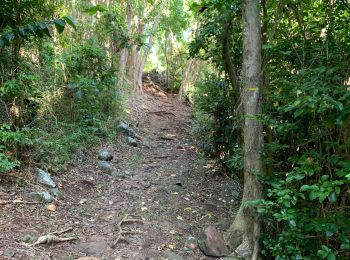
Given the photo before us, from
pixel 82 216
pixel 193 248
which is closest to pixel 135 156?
pixel 82 216

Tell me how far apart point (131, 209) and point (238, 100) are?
225 centimetres

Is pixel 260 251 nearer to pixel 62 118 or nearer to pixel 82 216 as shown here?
pixel 82 216

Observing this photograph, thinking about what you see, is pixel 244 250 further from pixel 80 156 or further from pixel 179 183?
pixel 80 156

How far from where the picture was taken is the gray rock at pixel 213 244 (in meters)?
3.75

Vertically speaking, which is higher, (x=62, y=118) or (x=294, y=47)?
(x=294, y=47)

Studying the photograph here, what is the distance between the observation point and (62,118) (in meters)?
6.16

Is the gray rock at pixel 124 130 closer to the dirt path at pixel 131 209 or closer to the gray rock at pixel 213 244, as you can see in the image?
the dirt path at pixel 131 209

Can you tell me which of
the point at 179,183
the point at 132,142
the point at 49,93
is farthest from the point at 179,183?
the point at 49,93

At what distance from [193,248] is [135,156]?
358 cm

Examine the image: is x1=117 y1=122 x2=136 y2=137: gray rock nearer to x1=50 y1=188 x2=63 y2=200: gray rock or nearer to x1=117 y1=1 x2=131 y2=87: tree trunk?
x1=117 y1=1 x2=131 y2=87: tree trunk

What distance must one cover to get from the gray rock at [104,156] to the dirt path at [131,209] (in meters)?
0.14

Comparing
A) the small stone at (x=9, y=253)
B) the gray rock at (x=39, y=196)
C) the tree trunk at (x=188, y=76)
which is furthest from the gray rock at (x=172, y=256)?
the tree trunk at (x=188, y=76)

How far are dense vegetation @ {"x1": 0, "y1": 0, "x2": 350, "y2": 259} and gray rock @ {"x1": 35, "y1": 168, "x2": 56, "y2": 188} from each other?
0.23 m

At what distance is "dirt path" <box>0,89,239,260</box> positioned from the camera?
359 centimetres
